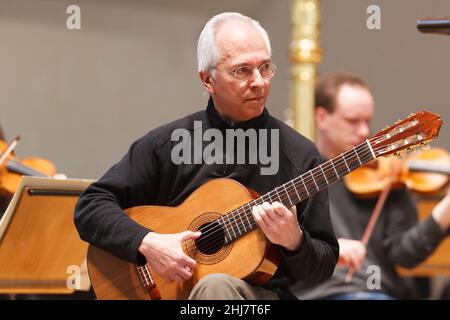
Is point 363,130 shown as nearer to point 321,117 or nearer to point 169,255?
point 321,117

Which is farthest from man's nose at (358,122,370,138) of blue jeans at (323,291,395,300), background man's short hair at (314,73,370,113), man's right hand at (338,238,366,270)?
blue jeans at (323,291,395,300)

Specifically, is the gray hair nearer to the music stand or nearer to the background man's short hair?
the music stand

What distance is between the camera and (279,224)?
200 centimetres

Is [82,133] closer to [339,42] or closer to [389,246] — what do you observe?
[339,42]

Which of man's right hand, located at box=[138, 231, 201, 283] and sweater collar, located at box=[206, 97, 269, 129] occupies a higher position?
sweater collar, located at box=[206, 97, 269, 129]

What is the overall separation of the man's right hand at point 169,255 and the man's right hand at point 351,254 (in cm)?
105

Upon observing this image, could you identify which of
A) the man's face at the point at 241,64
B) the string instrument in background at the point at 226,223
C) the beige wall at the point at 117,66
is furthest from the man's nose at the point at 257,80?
the beige wall at the point at 117,66

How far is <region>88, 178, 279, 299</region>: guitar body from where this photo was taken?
2.09m

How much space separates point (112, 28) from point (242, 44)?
2.78 metres

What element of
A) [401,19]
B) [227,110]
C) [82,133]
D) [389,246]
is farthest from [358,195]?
[82,133]

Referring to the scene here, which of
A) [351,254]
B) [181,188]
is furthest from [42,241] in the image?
[351,254]

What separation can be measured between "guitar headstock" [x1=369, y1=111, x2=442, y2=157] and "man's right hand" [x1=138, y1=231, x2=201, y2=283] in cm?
50

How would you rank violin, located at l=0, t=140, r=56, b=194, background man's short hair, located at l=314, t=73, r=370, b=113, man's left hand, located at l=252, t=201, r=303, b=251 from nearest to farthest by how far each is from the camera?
man's left hand, located at l=252, t=201, r=303, b=251
violin, located at l=0, t=140, r=56, b=194
background man's short hair, located at l=314, t=73, r=370, b=113

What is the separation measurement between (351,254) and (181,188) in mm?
1018
